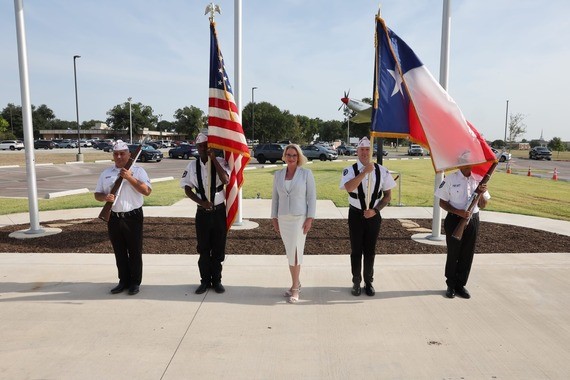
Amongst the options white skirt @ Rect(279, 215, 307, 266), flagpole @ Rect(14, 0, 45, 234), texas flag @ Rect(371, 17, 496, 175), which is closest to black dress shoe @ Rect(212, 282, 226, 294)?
white skirt @ Rect(279, 215, 307, 266)

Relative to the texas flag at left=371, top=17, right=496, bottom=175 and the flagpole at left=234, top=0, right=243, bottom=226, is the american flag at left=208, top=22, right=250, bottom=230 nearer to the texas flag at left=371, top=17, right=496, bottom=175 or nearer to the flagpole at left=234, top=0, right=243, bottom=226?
the texas flag at left=371, top=17, right=496, bottom=175

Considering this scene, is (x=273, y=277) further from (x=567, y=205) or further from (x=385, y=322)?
(x=567, y=205)

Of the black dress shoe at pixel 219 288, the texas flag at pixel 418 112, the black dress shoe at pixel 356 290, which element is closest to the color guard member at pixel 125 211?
the black dress shoe at pixel 219 288

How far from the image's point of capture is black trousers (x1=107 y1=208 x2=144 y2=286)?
461cm

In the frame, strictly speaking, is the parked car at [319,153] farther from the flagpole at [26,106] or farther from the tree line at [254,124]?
the flagpole at [26,106]

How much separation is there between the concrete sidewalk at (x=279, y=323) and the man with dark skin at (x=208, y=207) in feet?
1.04

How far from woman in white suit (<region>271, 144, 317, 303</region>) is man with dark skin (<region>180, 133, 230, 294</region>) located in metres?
0.69

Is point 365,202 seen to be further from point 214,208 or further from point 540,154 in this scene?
point 540,154

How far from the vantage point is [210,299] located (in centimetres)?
459

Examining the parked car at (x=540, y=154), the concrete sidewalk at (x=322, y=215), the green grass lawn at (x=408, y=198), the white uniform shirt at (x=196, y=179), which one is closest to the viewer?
the white uniform shirt at (x=196, y=179)

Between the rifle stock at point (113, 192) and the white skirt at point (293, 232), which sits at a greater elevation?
the rifle stock at point (113, 192)

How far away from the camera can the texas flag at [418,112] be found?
4.73 m

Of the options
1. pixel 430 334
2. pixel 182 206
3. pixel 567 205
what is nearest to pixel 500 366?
pixel 430 334

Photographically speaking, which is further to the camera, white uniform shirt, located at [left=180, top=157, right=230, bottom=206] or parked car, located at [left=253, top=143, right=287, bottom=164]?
parked car, located at [left=253, top=143, right=287, bottom=164]
